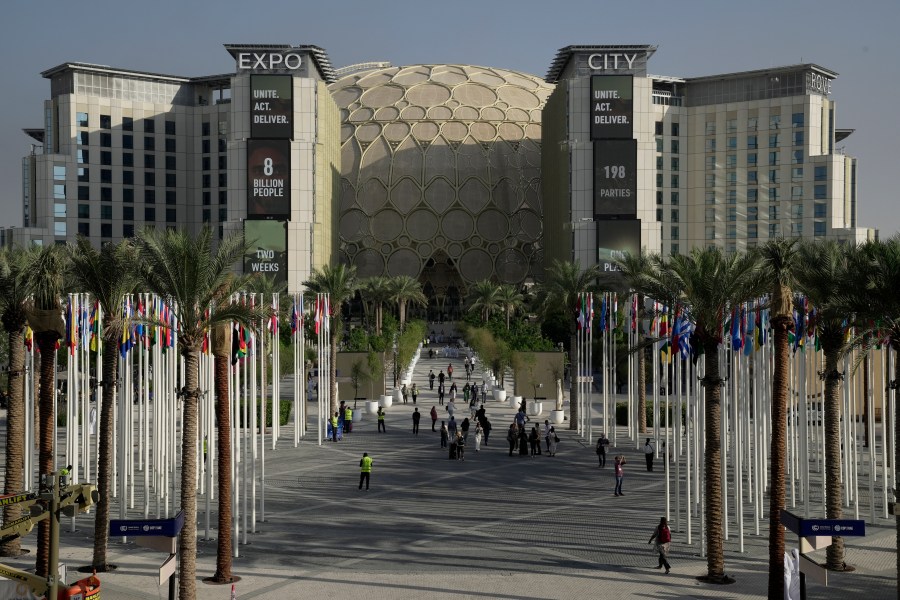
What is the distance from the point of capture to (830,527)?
1812 cm

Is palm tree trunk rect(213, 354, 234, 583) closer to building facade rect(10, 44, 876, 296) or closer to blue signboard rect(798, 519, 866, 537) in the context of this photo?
blue signboard rect(798, 519, 866, 537)

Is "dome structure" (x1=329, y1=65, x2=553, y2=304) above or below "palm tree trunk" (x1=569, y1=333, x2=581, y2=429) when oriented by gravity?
above

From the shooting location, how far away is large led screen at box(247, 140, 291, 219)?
92.1 metres

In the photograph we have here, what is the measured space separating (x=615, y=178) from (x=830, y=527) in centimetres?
7458

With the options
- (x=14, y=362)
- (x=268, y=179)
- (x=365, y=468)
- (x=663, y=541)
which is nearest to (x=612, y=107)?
(x=268, y=179)

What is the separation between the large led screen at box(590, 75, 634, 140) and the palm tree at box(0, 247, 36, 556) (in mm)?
70594

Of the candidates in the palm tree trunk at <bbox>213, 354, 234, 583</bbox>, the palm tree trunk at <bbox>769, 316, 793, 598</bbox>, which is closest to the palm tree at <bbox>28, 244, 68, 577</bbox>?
the palm tree trunk at <bbox>213, 354, 234, 583</bbox>

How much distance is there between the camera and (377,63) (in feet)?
496

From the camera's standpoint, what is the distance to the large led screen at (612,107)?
9056 cm

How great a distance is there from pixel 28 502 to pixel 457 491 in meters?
17.2

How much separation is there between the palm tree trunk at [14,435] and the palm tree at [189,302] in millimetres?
6402

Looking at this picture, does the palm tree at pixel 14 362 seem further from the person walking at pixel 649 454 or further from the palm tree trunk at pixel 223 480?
the person walking at pixel 649 454

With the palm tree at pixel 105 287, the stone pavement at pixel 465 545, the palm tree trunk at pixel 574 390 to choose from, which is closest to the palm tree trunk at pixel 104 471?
the palm tree at pixel 105 287

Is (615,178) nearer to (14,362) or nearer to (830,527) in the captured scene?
(14,362)
